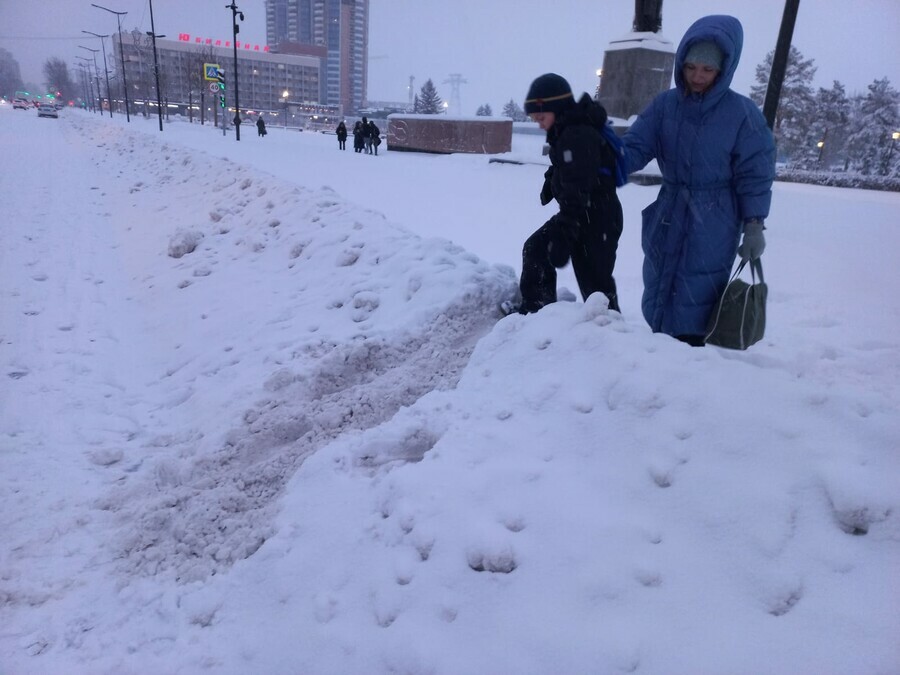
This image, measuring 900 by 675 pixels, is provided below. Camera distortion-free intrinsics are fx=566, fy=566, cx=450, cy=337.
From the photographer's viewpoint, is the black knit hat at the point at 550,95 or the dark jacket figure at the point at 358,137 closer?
the black knit hat at the point at 550,95

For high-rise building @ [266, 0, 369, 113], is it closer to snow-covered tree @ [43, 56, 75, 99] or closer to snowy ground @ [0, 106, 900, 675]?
snow-covered tree @ [43, 56, 75, 99]

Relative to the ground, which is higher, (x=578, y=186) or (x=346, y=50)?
(x=346, y=50)

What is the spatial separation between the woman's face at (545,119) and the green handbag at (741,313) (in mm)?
1414

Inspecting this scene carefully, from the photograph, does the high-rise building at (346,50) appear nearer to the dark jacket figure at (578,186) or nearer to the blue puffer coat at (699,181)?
the dark jacket figure at (578,186)

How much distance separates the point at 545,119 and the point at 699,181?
99 cm

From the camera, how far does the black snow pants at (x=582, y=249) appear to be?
3.66m

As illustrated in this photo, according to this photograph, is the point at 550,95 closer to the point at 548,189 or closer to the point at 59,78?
the point at 548,189

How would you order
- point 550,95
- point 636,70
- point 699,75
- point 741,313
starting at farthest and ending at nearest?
point 636,70, point 550,95, point 741,313, point 699,75

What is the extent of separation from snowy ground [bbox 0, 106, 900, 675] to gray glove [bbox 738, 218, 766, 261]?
25.3 inches

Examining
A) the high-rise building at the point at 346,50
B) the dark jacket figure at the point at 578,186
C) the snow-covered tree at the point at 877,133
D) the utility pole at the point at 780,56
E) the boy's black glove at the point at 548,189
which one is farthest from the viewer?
the high-rise building at the point at 346,50

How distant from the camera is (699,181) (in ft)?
10.5

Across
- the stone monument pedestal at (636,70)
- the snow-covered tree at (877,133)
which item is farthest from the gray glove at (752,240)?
the snow-covered tree at (877,133)

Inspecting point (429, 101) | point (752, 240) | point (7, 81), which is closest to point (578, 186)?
point (752, 240)

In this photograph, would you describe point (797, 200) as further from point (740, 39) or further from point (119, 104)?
point (119, 104)
